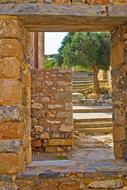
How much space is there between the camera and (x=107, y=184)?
3.35 metres

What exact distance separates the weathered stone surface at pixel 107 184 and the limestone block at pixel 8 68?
136cm

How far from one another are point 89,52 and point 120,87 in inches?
534

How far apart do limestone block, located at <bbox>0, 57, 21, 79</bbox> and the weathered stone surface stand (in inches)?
53.7

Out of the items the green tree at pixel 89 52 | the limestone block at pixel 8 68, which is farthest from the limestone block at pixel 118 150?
the green tree at pixel 89 52

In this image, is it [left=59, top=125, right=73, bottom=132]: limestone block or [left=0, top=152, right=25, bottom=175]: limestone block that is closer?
[left=0, top=152, right=25, bottom=175]: limestone block

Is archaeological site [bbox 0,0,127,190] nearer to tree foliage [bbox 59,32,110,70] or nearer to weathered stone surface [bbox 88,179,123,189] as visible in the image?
weathered stone surface [bbox 88,179,123,189]

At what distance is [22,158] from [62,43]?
1662 cm

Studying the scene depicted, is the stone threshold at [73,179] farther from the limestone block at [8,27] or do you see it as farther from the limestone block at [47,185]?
the limestone block at [8,27]

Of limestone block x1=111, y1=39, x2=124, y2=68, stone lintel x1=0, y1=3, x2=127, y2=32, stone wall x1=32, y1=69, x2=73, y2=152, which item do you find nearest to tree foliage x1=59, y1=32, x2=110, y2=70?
stone wall x1=32, y1=69, x2=73, y2=152

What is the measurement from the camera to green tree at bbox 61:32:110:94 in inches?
675

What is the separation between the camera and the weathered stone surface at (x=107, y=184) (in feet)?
10.9

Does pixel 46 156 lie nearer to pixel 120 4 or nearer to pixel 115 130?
pixel 115 130

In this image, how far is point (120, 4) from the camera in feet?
11.1

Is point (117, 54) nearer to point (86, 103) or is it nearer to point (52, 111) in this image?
point (52, 111)
